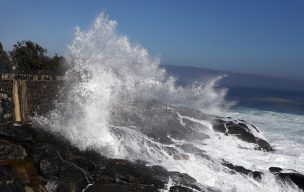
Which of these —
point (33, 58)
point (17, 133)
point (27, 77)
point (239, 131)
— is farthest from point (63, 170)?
point (33, 58)

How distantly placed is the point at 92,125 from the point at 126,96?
9014 mm

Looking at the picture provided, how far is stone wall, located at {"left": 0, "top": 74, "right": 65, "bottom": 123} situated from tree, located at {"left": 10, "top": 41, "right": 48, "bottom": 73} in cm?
1160

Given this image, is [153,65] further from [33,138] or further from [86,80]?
[33,138]

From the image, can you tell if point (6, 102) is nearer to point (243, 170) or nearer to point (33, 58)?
point (243, 170)

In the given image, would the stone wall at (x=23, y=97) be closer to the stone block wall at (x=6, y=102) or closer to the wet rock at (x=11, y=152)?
the stone block wall at (x=6, y=102)

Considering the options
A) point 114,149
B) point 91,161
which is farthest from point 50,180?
point 114,149

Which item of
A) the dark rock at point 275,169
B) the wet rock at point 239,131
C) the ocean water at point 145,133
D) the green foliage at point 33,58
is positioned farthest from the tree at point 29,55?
the dark rock at point 275,169

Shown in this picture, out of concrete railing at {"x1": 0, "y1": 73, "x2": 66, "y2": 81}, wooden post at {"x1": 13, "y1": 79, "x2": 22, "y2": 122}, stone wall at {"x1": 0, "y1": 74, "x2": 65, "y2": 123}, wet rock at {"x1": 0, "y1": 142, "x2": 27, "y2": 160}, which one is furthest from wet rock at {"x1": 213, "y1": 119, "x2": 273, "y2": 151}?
wet rock at {"x1": 0, "y1": 142, "x2": 27, "y2": 160}

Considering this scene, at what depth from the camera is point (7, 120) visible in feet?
57.7

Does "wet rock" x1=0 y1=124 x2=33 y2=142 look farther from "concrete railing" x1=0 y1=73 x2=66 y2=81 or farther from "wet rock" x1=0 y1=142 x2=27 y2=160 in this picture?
"concrete railing" x1=0 y1=73 x2=66 y2=81

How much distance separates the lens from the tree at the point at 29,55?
33.7 m

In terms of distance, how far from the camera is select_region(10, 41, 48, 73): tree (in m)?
33.7

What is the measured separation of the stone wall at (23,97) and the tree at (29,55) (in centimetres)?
1160

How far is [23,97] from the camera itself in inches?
749
